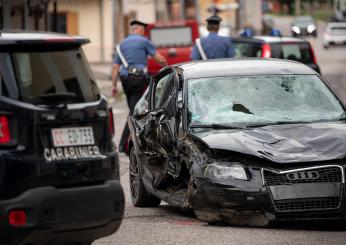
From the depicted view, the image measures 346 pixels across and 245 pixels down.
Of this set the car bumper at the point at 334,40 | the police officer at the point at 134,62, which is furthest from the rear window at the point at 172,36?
the car bumper at the point at 334,40

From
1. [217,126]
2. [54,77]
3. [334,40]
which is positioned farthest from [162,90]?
[334,40]

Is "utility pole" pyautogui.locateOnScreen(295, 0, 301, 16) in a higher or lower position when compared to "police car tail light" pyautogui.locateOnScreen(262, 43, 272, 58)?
lower

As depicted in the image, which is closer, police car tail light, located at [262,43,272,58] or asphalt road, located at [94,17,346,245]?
asphalt road, located at [94,17,346,245]

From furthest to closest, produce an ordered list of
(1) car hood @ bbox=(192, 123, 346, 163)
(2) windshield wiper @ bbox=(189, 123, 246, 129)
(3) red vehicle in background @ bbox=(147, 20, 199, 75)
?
(3) red vehicle in background @ bbox=(147, 20, 199, 75)
(2) windshield wiper @ bbox=(189, 123, 246, 129)
(1) car hood @ bbox=(192, 123, 346, 163)

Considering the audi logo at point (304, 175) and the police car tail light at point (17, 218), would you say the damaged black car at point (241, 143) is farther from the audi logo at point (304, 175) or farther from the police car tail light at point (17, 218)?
the police car tail light at point (17, 218)

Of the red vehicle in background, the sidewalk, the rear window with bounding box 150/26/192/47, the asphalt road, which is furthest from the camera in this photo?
the sidewalk

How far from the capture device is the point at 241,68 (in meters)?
10.8

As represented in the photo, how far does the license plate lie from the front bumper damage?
2161 mm

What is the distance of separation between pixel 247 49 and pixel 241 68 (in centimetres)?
1331

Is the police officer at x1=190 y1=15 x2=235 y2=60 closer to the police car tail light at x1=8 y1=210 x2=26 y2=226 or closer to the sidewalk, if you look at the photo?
the police car tail light at x1=8 y1=210 x2=26 y2=226

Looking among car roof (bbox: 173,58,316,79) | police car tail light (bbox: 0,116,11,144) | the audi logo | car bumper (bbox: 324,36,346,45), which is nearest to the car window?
car roof (bbox: 173,58,316,79)

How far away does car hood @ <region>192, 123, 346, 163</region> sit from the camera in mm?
9156

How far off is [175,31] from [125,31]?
1071 inches

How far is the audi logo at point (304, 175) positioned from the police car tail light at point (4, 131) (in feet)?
9.73
